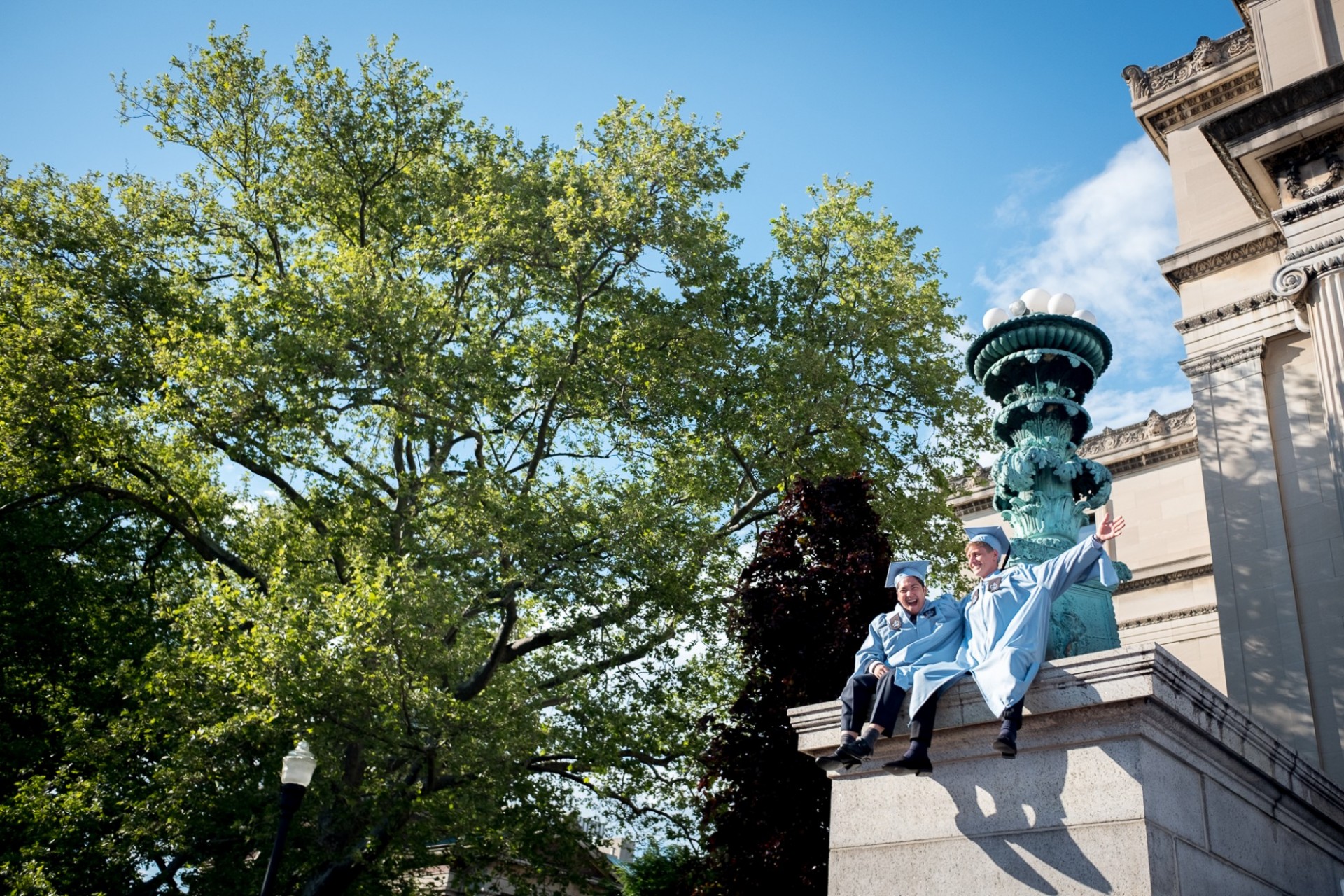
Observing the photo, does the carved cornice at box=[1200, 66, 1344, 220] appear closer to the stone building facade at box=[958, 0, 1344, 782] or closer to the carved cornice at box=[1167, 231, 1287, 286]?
the stone building facade at box=[958, 0, 1344, 782]

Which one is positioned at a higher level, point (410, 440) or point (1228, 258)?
point (1228, 258)

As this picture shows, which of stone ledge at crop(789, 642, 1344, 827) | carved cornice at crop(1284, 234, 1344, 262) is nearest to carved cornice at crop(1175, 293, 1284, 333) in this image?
carved cornice at crop(1284, 234, 1344, 262)

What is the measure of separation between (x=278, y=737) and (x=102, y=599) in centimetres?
654

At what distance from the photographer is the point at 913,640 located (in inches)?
291

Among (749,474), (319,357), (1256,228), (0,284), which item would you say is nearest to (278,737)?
(319,357)

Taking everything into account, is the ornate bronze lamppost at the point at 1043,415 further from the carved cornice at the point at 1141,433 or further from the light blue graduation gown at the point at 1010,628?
the carved cornice at the point at 1141,433

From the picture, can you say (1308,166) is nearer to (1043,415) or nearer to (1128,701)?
(1043,415)

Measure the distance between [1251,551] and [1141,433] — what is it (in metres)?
13.1

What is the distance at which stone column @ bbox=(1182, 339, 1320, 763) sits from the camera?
15961 millimetres

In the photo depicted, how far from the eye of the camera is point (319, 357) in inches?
674

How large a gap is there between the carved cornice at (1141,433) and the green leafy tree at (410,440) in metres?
10.4

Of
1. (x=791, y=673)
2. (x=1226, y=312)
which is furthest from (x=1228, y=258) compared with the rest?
(x=791, y=673)

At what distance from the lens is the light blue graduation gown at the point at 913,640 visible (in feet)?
23.8

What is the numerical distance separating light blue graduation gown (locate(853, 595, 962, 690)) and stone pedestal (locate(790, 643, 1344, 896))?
1.06 ft
